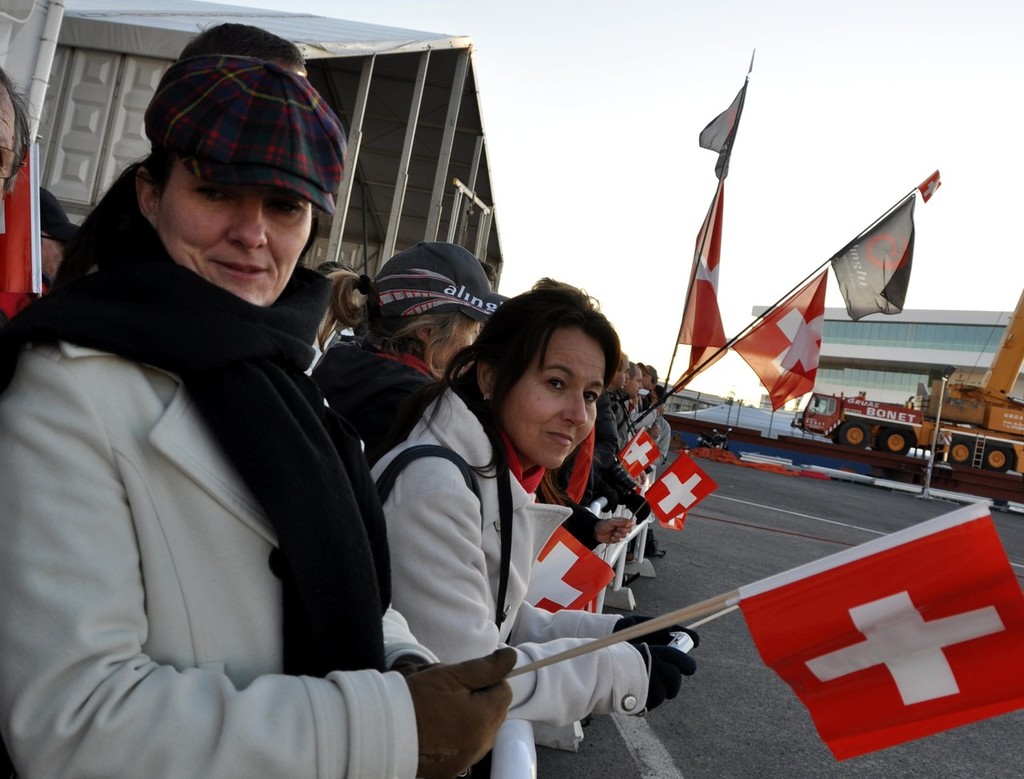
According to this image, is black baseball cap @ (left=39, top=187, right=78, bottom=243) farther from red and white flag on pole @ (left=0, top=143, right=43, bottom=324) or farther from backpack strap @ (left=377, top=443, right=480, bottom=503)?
backpack strap @ (left=377, top=443, right=480, bottom=503)

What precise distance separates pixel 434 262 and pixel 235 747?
231 cm

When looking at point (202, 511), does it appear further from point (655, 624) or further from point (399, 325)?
point (399, 325)

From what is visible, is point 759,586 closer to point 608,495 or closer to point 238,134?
point 238,134

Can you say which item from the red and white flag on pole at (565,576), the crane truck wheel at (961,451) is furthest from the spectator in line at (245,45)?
the crane truck wheel at (961,451)

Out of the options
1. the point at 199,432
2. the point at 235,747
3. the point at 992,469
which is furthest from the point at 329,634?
the point at 992,469

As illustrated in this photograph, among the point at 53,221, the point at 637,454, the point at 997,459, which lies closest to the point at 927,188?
the point at 637,454

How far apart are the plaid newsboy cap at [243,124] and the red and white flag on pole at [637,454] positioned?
629 centimetres

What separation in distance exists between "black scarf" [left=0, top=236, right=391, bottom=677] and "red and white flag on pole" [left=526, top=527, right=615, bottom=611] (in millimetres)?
1673

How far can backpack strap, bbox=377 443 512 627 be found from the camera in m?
1.78


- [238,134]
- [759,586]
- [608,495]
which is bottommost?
[608,495]

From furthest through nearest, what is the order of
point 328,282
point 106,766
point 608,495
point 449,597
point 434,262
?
point 608,495 → point 434,262 → point 449,597 → point 328,282 → point 106,766

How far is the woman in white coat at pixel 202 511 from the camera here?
95cm

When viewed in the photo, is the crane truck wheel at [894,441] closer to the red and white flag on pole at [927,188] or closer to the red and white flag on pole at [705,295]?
the red and white flag on pole at [927,188]

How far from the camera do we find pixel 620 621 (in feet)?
6.40
